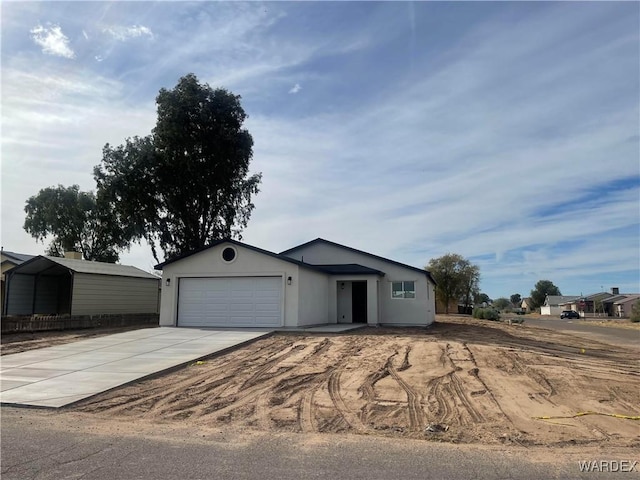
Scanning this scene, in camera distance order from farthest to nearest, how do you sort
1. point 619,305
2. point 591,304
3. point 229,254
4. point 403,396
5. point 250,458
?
point 591,304, point 619,305, point 229,254, point 403,396, point 250,458

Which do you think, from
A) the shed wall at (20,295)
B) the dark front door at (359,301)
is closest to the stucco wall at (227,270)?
the dark front door at (359,301)

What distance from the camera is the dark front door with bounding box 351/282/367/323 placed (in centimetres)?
2491

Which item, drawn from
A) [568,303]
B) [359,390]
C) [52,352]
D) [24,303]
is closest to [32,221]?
[24,303]

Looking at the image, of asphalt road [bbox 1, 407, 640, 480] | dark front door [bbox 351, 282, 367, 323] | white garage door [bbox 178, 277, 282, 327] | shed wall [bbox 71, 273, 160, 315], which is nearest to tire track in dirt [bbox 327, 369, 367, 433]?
asphalt road [bbox 1, 407, 640, 480]

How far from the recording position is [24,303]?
83.8 feet

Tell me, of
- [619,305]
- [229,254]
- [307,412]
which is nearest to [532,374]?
[307,412]

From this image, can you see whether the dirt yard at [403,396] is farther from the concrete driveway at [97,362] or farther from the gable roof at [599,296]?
the gable roof at [599,296]

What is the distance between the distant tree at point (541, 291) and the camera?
352 feet

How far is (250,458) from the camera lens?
5.39 meters

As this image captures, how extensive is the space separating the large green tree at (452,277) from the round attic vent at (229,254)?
39.9 meters

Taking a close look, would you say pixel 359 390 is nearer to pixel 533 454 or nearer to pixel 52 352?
pixel 533 454

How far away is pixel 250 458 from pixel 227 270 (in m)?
14.8

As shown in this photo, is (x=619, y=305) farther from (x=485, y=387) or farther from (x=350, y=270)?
(x=485, y=387)

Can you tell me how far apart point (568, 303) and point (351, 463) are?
9996cm
